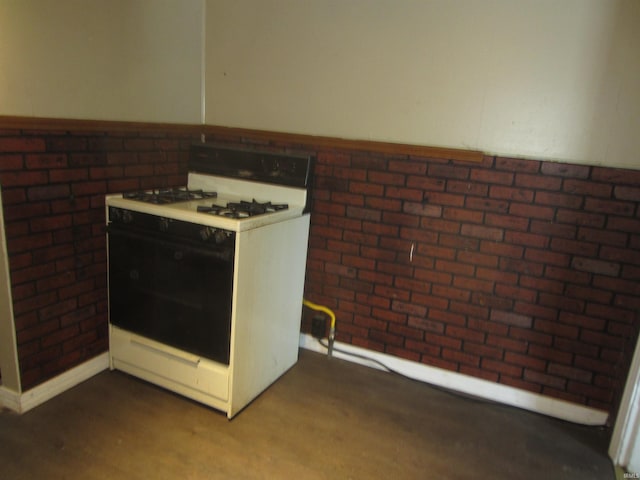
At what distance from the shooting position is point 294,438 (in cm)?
217

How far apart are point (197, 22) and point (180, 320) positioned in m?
1.84

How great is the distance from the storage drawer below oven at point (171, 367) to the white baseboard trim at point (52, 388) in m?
0.08

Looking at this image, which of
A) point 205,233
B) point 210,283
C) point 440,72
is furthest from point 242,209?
point 440,72

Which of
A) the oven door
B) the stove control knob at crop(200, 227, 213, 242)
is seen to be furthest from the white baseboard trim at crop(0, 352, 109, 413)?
the stove control knob at crop(200, 227, 213, 242)

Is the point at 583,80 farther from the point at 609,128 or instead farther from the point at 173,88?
the point at 173,88

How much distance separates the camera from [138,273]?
92.2 inches

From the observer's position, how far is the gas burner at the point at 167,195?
7.80 ft

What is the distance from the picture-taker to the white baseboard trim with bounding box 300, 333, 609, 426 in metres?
2.42

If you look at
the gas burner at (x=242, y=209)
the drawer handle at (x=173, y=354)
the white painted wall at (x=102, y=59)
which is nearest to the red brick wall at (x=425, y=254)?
the white painted wall at (x=102, y=59)

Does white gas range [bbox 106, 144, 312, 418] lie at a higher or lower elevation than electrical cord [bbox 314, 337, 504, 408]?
higher

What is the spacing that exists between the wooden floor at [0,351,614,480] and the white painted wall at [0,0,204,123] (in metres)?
1.40

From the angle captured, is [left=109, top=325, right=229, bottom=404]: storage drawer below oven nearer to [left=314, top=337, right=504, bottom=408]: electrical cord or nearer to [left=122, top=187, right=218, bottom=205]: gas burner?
[left=122, top=187, right=218, bottom=205]: gas burner

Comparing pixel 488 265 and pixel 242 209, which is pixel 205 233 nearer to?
pixel 242 209

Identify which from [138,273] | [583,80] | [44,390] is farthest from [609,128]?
[44,390]
